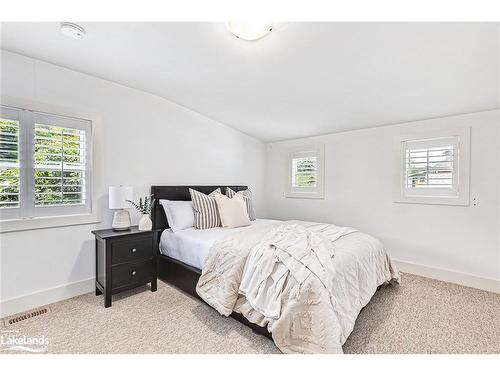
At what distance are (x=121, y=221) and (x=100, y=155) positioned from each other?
31.0 inches

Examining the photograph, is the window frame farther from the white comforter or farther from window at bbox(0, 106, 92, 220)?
the white comforter

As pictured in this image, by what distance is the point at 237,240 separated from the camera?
7.46ft

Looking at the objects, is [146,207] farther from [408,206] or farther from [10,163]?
[408,206]

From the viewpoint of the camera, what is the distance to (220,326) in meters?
1.98

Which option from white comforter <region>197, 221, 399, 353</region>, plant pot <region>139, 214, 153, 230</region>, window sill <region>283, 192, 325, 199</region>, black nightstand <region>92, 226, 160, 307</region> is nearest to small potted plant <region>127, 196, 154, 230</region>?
plant pot <region>139, 214, 153, 230</region>

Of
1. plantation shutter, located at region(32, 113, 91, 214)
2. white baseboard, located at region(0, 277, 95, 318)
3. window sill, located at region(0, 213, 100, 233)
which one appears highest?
plantation shutter, located at region(32, 113, 91, 214)

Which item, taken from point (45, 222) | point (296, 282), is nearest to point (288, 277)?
point (296, 282)

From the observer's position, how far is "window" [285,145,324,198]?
4.04 meters

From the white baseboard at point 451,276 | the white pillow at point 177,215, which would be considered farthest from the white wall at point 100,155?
the white baseboard at point 451,276

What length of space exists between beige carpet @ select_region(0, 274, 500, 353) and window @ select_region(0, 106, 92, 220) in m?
1.00

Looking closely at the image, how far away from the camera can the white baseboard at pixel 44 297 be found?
7.00 feet

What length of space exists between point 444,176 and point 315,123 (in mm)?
1760
